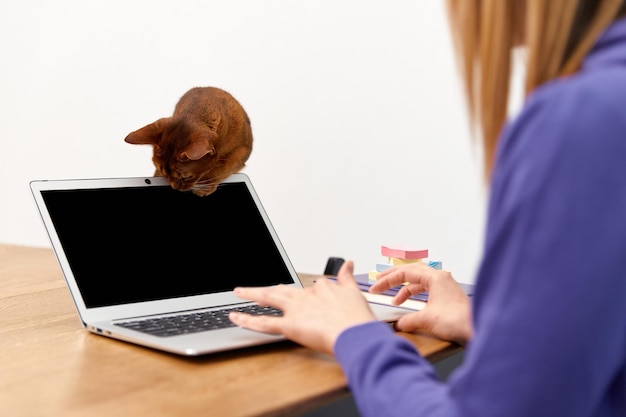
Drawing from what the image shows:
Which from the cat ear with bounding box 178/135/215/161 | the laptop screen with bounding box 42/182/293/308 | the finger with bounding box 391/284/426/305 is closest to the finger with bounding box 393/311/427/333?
the finger with bounding box 391/284/426/305

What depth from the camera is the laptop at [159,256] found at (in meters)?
1.01

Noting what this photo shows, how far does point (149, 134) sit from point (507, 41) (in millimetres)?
1045

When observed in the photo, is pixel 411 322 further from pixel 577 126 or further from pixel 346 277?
pixel 577 126

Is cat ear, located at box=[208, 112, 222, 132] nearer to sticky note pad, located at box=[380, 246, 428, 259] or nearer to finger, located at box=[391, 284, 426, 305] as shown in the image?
sticky note pad, located at box=[380, 246, 428, 259]

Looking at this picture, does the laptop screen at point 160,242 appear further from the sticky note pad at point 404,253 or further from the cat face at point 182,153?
the sticky note pad at point 404,253

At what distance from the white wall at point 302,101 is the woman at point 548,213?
0.95 m

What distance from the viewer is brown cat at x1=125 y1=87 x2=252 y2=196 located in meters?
1.34

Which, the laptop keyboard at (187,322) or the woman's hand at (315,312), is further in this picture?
the laptop keyboard at (187,322)

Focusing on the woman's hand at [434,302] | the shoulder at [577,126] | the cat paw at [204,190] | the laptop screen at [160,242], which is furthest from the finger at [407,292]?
the shoulder at [577,126]

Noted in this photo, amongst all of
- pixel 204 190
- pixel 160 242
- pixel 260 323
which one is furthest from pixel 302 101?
pixel 260 323

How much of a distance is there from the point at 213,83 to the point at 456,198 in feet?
2.93

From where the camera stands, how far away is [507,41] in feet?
1.97

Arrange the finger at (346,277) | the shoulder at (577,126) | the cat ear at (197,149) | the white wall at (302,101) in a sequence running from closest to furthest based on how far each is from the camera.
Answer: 1. the shoulder at (577,126)
2. the finger at (346,277)
3. the cat ear at (197,149)
4. the white wall at (302,101)

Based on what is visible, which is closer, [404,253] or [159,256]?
→ [159,256]
